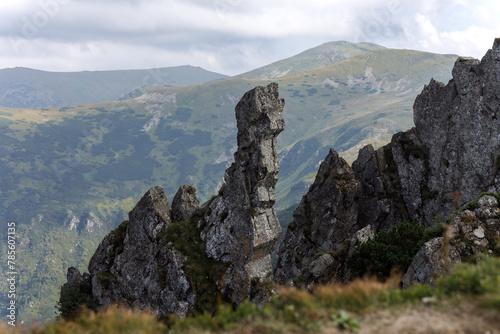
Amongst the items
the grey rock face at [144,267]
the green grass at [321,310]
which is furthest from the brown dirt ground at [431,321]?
the grey rock face at [144,267]

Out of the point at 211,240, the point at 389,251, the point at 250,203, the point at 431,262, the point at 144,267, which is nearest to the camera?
the point at 431,262

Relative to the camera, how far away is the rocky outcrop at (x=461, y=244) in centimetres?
2153

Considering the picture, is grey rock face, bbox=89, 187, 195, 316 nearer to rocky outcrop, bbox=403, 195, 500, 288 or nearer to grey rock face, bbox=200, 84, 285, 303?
grey rock face, bbox=200, 84, 285, 303

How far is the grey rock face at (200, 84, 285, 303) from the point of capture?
117 feet

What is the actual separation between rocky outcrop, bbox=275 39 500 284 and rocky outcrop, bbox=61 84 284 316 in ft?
47.4

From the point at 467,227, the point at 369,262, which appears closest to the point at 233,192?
the point at 369,262

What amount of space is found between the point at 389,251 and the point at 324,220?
23.0m

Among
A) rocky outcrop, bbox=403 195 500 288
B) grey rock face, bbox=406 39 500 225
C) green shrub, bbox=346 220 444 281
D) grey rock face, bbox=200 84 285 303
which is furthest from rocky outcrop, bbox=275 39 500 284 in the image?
rocky outcrop, bbox=403 195 500 288

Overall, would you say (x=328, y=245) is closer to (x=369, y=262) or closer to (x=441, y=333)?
(x=369, y=262)

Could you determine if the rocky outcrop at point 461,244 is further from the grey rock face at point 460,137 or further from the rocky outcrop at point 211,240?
the grey rock face at point 460,137

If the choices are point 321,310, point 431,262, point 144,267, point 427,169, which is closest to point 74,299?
point 144,267

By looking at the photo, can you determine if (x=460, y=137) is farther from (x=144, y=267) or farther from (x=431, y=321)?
(x=431, y=321)

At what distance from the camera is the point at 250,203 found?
37344mm

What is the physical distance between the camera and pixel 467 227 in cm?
2353
